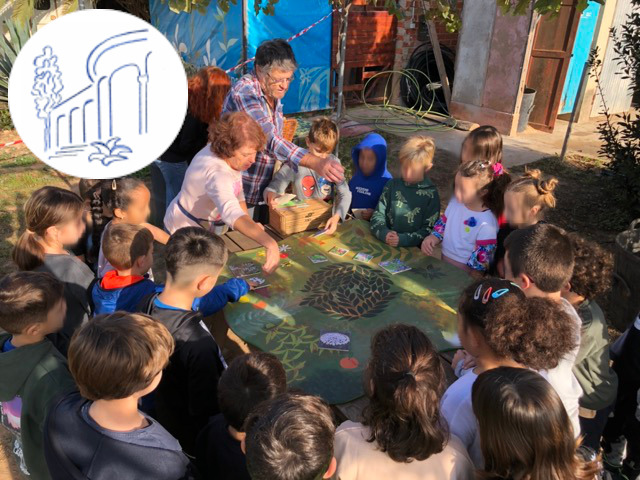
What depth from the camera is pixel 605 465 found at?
9.55 ft

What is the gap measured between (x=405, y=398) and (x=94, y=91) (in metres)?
2.06

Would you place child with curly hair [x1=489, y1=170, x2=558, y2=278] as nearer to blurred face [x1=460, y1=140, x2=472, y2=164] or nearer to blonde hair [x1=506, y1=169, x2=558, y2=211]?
blonde hair [x1=506, y1=169, x2=558, y2=211]

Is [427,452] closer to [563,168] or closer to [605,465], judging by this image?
[605,465]

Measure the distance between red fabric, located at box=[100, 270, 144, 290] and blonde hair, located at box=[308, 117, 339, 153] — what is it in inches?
74.6

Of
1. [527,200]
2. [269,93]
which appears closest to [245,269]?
[269,93]

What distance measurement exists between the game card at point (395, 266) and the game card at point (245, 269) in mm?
819

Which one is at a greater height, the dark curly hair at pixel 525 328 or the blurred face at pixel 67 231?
the dark curly hair at pixel 525 328

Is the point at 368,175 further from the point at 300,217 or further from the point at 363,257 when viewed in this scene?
the point at 363,257

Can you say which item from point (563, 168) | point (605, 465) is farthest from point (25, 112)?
point (563, 168)

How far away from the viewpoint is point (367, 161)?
4211mm

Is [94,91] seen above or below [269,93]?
above

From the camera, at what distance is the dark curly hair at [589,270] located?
2.40 m

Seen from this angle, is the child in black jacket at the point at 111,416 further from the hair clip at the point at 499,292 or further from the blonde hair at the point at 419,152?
the blonde hair at the point at 419,152

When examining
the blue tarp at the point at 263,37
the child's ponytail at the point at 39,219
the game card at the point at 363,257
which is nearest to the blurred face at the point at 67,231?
the child's ponytail at the point at 39,219
